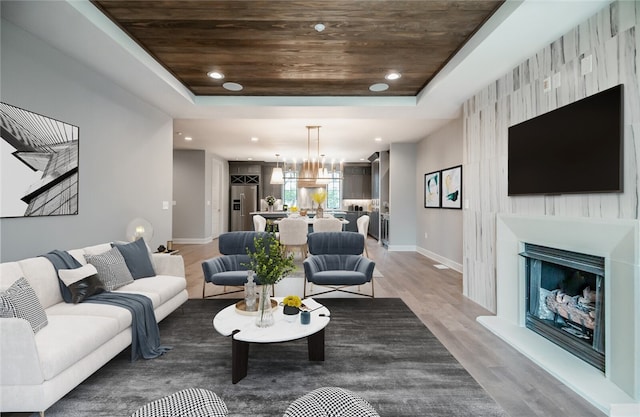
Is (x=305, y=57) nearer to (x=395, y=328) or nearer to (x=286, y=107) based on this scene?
(x=286, y=107)

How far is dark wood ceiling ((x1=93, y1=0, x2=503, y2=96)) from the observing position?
2.46m

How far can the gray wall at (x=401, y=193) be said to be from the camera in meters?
7.91

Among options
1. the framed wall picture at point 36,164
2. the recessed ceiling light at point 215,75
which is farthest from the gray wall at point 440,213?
the framed wall picture at point 36,164

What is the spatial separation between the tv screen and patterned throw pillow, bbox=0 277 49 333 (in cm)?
389

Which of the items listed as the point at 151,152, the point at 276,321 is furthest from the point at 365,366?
the point at 151,152

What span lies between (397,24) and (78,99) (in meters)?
3.21

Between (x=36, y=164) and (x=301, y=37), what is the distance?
2596mm

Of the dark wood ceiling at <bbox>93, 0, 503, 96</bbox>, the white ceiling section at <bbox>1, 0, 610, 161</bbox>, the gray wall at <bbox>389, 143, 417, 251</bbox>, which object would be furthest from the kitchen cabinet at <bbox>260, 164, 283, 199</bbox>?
the dark wood ceiling at <bbox>93, 0, 503, 96</bbox>

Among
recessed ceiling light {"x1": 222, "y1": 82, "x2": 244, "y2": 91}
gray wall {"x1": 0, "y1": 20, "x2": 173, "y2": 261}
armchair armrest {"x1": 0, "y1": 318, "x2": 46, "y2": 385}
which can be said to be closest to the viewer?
armchair armrest {"x1": 0, "y1": 318, "x2": 46, "y2": 385}

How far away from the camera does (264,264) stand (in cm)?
247

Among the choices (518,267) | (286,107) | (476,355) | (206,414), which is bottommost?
(476,355)

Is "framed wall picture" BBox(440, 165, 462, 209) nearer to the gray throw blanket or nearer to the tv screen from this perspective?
the tv screen

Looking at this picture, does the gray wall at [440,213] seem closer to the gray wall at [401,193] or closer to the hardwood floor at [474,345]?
the gray wall at [401,193]

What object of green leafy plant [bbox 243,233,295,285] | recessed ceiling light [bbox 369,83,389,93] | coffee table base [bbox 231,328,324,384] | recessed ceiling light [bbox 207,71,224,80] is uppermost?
recessed ceiling light [bbox 369,83,389,93]
